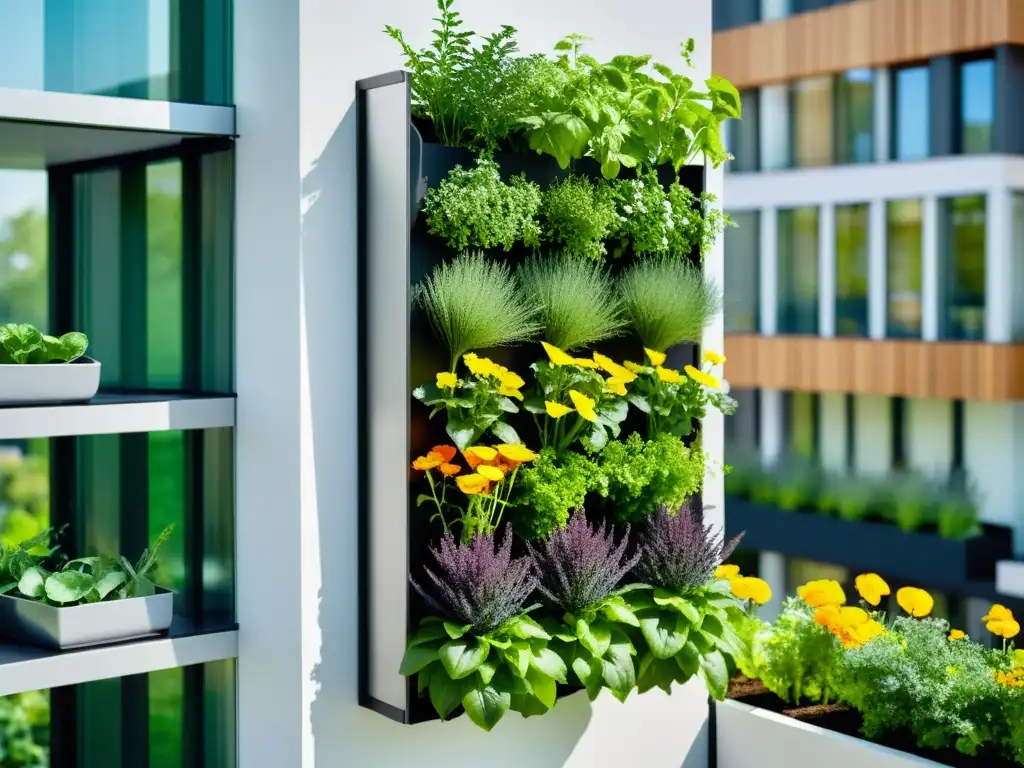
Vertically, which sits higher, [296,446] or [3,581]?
[296,446]

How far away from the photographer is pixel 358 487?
288 cm

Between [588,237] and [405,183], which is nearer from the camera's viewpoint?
[405,183]

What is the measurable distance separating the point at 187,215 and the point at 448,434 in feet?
2.74

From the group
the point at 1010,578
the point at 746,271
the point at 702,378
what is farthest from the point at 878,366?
the point at 702,378

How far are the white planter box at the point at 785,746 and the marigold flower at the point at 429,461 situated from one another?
48.5 inches

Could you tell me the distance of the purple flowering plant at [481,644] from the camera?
2699 mm

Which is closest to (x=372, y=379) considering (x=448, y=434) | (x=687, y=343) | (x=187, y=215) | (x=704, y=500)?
(x=448, y=434)

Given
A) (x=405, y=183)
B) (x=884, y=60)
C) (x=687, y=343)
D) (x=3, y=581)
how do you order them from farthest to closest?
1. (x=884, y=60)
2. (x=687, y=343)
3. (x=3, y=581)
4. (x=405, y=183)

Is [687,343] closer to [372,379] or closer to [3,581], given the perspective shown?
[372,379]

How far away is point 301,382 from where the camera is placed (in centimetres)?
278

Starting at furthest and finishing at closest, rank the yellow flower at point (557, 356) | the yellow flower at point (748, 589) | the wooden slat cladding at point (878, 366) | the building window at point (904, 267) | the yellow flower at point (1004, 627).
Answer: the building window at point (904, 267)
the wooden slat cladding at point (878, 366)
the yellow flower at point (748, 589)
the yellow flower at point (1004, 627)
the yellow flower at point (557, 356)

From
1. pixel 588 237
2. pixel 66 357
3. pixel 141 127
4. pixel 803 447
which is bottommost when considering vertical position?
pixel 803 447

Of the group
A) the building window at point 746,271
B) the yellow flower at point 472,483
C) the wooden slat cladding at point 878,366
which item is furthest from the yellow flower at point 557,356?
the building window at point 746,271

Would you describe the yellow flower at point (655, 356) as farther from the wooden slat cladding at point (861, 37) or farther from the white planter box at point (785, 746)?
the wooden slat cladding at point (861, 37)
